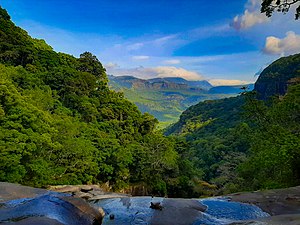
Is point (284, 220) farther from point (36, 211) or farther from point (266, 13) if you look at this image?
point (266, 13)

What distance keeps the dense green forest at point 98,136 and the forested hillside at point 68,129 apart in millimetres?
89

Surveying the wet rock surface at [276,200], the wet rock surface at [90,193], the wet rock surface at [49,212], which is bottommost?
the wet rock surface at [90,193]

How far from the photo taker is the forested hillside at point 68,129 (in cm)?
2586

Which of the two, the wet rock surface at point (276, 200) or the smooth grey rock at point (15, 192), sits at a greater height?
the smooth grey rock at point (15, 192)

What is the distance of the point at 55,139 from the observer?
31.6 m

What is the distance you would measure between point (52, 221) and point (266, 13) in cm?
1157

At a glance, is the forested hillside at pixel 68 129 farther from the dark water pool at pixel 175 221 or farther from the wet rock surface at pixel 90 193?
the dark water pool at pixel 175 221

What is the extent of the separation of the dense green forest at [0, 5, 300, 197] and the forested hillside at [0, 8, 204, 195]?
0.29 ft

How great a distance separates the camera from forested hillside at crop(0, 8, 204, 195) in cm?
2586

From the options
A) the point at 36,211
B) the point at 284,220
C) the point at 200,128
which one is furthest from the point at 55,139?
the point at 200,128

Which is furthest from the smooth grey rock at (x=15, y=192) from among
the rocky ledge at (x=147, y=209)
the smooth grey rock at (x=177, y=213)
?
the smooth grey rock at (x=177, y=213)

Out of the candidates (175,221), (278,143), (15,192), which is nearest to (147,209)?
(175,221)

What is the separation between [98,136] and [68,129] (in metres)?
7.78

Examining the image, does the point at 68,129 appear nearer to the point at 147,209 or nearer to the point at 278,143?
the point at 278,143
